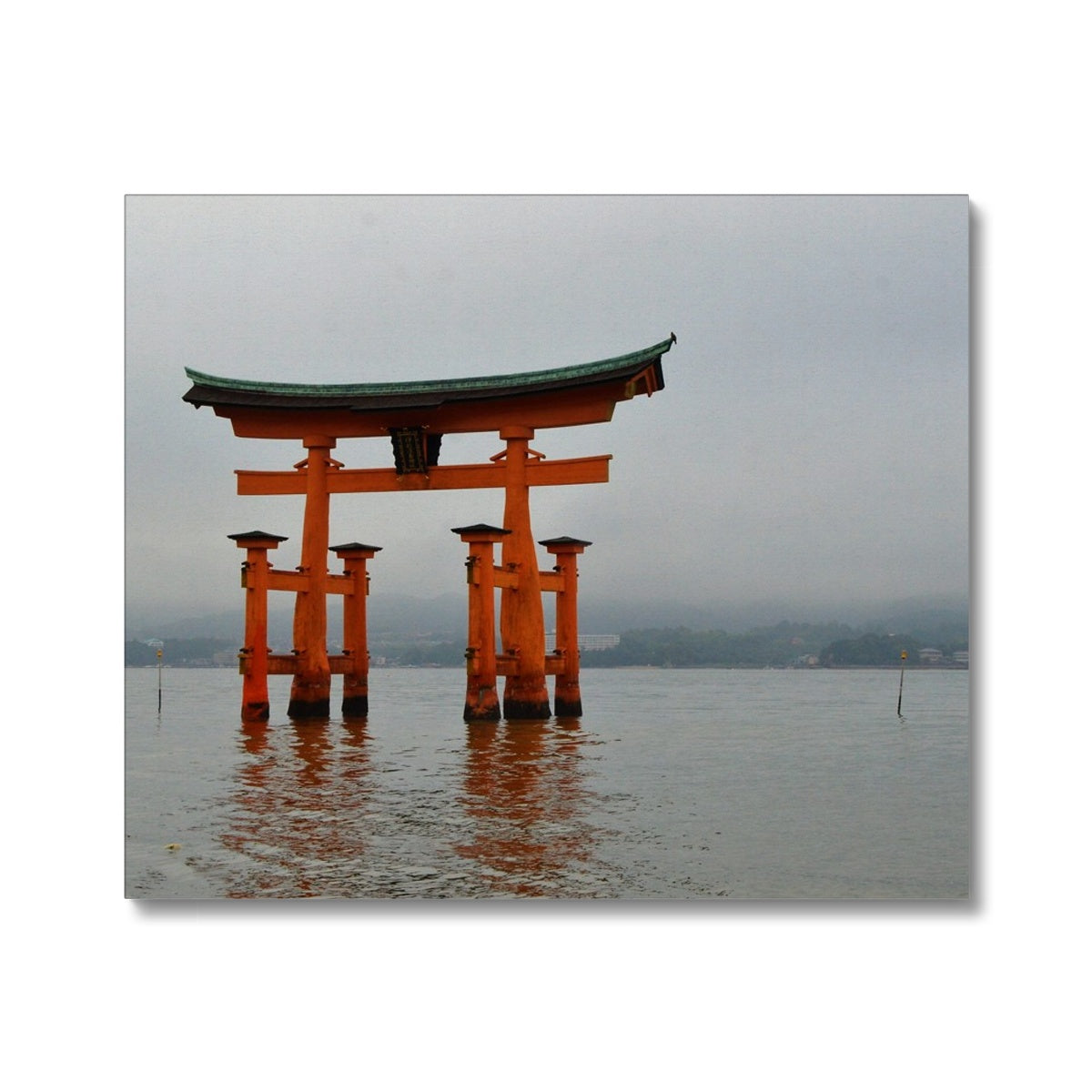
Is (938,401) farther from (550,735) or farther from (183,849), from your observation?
(550,735)

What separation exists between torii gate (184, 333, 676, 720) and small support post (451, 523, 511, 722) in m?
0.01

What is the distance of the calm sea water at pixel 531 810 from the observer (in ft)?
17.9

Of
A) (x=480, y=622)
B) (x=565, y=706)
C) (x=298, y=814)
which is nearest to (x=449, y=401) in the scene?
(x=480, y=622)

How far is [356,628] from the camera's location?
12.0m

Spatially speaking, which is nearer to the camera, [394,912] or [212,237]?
[394,912]

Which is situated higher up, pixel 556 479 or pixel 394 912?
pixel 556 479

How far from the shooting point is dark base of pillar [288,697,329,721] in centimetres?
1042

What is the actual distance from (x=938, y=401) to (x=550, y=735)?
5193mm

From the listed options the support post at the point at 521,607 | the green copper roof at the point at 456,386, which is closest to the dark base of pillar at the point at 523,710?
the support post at the point at 521,607

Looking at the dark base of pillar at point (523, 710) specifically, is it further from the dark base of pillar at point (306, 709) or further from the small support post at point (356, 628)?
the small support post at point (356, 628)

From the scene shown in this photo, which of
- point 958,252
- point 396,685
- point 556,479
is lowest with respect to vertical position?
point 396,685

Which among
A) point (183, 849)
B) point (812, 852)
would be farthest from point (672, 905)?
point (183, 849)

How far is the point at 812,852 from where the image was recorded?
5875 millimetres

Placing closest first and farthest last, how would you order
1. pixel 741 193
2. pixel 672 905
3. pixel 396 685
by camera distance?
pixel 672 905 < pixel 741 193 < pixel 396 685
